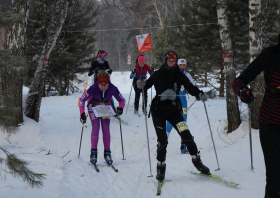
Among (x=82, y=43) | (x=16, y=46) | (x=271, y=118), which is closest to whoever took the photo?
(x=271, y=118)

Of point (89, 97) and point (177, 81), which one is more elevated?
point (177, 81)

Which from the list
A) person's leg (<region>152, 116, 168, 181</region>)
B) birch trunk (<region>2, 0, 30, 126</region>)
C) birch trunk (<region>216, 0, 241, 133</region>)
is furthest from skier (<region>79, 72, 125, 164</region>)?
birch trunk (<region>216, 0, 241, 133</region>)

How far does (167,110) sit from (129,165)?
1971 millimetres

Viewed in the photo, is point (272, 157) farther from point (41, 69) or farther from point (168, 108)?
point (41, 69)

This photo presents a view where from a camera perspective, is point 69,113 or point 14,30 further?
point 69,113

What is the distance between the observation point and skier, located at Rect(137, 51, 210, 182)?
4098 millimetres

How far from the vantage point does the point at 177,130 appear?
13.7 feet

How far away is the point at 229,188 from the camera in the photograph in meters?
3.87

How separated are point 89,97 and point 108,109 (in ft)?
1.54

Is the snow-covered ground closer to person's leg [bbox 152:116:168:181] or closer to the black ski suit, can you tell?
person's leg [bbox 152:116:168:181]

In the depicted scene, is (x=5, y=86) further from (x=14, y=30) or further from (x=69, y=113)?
(x=69, y=113)

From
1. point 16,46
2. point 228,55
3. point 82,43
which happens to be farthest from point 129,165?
point 82,43

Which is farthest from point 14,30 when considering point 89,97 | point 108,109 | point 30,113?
point 108,109

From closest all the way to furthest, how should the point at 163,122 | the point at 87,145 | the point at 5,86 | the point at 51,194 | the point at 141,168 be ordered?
the point at 51,194
the point at 163,122
the point at 141,168
the point at 5,86
the point at 87,145
